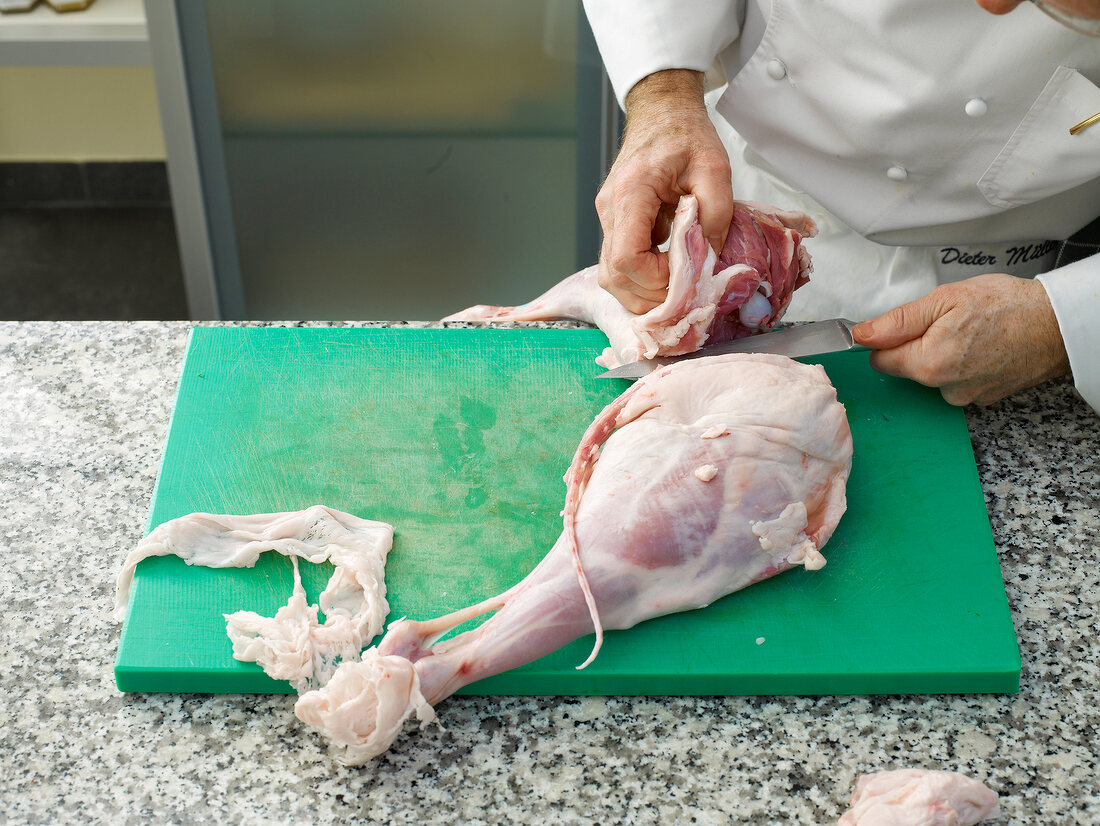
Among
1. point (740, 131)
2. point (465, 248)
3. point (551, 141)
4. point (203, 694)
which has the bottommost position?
point (465, 248)

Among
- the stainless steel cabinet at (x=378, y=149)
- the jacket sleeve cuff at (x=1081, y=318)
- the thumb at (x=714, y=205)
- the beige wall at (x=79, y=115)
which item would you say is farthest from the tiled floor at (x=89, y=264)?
the jacket sleeve cuff at (x=1081, y=318)

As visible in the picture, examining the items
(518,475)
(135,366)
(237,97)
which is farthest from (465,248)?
(518,475)

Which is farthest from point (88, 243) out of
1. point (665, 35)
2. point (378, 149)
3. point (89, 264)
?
point (665, 35)

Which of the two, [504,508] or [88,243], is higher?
[504,508]

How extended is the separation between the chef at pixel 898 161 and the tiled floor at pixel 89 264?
2539 mm

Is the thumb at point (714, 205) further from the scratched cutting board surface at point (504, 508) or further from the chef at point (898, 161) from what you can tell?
the scratched cutting board surface at point (504, 508)

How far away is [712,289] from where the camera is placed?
1.51 metres

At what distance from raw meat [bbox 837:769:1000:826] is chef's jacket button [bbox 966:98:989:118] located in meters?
0.99

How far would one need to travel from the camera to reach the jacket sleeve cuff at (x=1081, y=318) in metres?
1.47

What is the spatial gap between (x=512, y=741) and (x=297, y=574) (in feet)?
1.10

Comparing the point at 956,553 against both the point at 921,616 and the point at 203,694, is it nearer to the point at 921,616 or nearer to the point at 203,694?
the point at 921,616

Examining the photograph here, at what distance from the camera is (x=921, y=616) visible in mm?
1262

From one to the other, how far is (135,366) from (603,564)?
86 cm

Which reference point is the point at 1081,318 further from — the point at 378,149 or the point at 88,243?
the point at 88,243
